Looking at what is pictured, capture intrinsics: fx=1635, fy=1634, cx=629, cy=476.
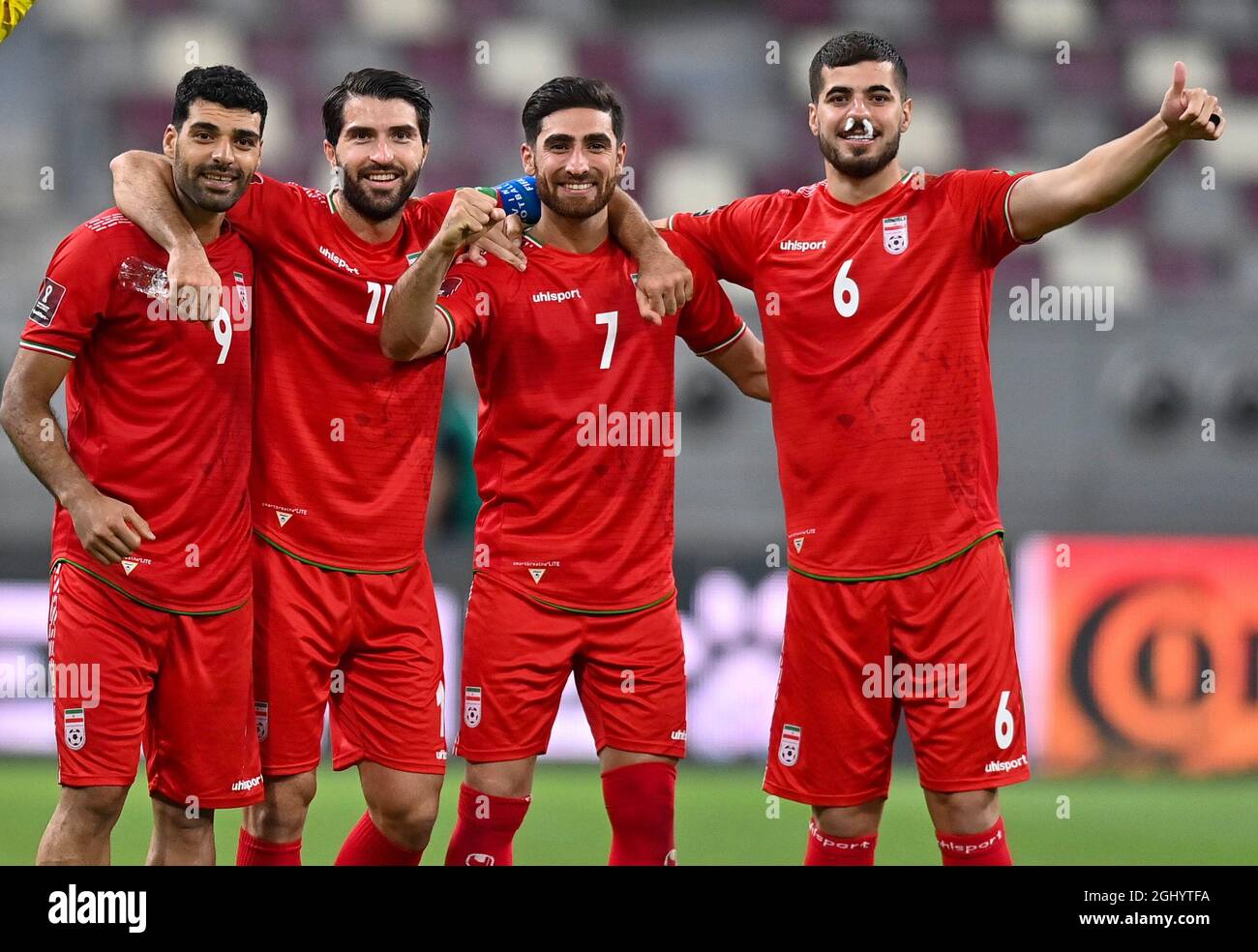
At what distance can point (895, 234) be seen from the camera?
4273mm

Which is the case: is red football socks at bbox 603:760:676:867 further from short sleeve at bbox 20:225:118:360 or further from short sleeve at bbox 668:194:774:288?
short sleeve at bbox 20:225:118:360

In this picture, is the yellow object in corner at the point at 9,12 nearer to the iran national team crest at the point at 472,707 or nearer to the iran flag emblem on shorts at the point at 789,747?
the iran national team crest at the point at 472,707

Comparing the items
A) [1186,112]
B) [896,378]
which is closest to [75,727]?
[896,378]

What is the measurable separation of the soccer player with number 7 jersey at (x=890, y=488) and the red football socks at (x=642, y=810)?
32cm

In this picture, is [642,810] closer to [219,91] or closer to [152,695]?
[152,695]

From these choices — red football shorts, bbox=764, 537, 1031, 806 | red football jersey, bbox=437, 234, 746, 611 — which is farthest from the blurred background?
red football jersey, bbox=437, 234, 746, 611

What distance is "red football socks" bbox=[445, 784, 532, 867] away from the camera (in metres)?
4.36

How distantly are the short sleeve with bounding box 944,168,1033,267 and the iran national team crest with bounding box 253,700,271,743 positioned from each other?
2.26 metres

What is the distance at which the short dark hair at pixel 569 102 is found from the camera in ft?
14.2

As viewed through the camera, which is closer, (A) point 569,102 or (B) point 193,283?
(B) point 193,283

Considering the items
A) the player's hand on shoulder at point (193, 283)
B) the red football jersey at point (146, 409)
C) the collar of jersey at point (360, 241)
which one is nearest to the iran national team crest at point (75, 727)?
the red football jersey at point (146, 409)

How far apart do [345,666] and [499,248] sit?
1.23 m

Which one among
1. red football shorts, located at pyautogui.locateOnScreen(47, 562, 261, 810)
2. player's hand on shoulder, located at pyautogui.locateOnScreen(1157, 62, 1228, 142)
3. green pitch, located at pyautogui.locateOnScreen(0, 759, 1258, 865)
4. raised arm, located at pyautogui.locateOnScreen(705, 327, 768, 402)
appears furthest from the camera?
green pitch, located at pyautogui.locateOnScreen(0, 759, 1258, 865)
